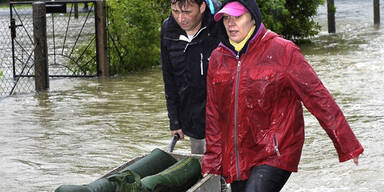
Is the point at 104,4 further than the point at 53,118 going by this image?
Yes

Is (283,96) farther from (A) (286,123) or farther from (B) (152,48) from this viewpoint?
(B) (152,48)

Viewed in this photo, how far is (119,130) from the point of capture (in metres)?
9.22

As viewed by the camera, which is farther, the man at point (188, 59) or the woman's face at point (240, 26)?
the man at point (188, 59)

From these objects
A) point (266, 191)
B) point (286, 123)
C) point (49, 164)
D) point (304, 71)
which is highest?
point (304, 71)

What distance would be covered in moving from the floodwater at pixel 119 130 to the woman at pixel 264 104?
2433 millimetres

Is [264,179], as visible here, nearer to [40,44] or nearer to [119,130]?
[119,130]

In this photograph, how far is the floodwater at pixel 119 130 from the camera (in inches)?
273

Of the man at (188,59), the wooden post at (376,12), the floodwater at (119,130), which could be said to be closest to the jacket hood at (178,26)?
the man at (188,59)

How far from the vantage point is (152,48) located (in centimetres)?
1485

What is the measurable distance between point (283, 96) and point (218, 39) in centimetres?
109

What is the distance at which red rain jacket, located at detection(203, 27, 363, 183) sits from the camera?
3.92 m

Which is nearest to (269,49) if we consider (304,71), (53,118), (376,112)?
(304,71)

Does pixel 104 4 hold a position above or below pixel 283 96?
above

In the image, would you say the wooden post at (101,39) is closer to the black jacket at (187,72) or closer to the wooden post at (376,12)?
the black jacket at (187,72)
